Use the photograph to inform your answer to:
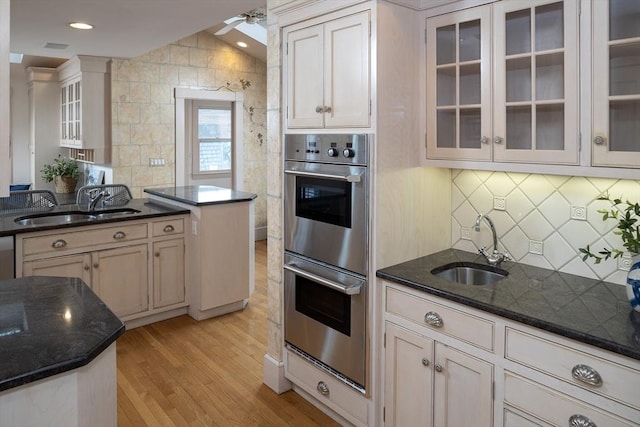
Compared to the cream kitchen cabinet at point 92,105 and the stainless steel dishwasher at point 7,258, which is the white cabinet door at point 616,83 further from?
the cream kitchen cabinet at point 92,105

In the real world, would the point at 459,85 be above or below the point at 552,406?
above

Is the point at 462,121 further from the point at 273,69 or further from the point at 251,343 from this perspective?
the point at 251,343

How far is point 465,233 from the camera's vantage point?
2643 millimetres

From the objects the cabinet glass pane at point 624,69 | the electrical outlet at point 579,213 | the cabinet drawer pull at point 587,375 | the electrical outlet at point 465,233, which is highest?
the cabinet glass pane at point 624,69

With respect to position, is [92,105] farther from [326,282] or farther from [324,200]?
[326,282]

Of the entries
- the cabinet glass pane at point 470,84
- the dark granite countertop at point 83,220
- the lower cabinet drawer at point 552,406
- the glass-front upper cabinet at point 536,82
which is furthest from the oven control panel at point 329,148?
the dark granite countertop at point 83,220

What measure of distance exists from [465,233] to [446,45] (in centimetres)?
100

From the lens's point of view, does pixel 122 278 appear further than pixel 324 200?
Yes

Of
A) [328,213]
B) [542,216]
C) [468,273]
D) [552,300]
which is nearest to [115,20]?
[328,213]

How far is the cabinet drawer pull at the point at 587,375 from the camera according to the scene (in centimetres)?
156

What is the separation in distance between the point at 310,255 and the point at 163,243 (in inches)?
74.1

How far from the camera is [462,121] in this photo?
225 centimetres

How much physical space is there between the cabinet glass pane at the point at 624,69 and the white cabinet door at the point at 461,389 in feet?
3.74

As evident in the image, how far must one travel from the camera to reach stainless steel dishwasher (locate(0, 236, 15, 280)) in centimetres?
320
